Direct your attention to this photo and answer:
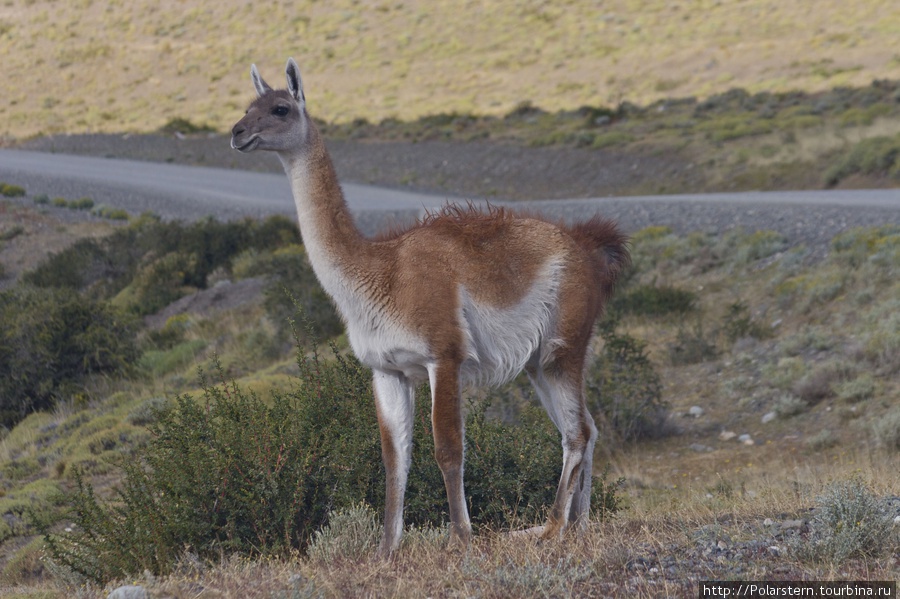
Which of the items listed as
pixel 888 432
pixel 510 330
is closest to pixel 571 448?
pixel 510 330

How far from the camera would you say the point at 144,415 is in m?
11.9

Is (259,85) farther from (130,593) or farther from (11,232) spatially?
(11,232)

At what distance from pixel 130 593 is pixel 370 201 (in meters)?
18.8

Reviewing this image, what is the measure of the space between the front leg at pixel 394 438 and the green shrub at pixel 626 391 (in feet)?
18.0

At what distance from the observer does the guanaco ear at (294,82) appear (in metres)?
5.97

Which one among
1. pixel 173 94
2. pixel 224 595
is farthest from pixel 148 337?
pixel 173 94

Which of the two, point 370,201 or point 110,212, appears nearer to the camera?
point 370,201

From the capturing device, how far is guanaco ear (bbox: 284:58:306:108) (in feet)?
19.6

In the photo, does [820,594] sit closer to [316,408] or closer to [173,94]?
[316,408]

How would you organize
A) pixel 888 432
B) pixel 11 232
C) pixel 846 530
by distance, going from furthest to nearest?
pixel 11 232 → pixel 888 432 → pixel 846 530

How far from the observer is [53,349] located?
14.2 meters

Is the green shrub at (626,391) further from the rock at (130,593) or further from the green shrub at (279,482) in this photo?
the rock at (130,593)

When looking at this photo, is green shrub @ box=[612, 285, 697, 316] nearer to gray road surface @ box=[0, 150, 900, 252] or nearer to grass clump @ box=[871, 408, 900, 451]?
gray road surface @ box=[0, 150, 900, 252]

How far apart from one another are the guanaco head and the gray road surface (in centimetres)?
175
